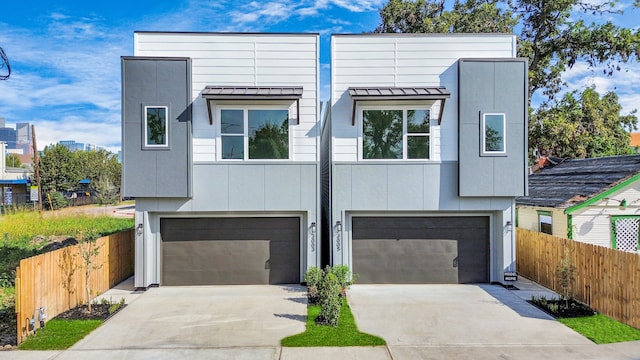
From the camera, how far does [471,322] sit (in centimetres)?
790

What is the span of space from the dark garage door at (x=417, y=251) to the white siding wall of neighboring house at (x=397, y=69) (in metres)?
2.00

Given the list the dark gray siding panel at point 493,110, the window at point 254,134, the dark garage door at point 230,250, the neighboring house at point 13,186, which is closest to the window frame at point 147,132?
the window at point 254,134

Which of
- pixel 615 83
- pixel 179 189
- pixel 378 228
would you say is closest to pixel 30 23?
pixel 179 189

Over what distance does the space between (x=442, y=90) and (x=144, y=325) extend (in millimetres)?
8883

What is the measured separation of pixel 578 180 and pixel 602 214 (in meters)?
1.98

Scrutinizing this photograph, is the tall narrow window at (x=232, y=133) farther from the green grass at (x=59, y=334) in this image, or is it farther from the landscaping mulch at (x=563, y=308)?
the landscaping mulch at (x=563, y=308)

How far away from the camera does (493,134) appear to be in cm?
1044

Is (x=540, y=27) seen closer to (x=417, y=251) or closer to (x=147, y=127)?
(x=417, y=251)

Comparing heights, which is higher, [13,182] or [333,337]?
[13,182]

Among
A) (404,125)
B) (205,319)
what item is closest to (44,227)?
(205,319)

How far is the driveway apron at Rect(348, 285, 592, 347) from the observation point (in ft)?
23.1

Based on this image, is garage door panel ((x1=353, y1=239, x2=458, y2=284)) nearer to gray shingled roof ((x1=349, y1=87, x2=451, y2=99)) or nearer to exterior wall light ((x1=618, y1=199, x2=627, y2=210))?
gray shingled roof ((x1=349, y1=87, x2=451, y2=99))

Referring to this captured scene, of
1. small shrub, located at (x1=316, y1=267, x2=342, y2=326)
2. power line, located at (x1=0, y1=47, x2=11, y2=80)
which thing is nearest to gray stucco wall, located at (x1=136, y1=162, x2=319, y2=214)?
small shrub, located at (x1=316, y1=267, x2=342, y2=326)

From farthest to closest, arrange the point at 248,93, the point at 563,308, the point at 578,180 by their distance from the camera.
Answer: the point at 578,180
the point at 248,93
the point at 563,308
